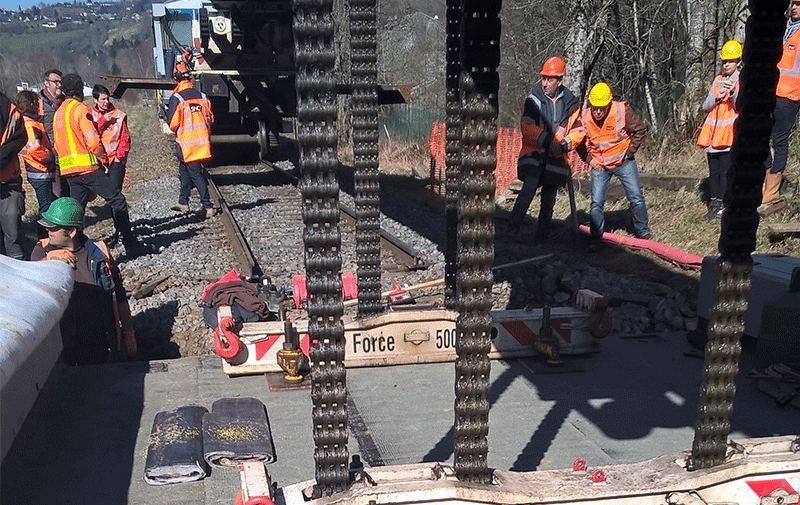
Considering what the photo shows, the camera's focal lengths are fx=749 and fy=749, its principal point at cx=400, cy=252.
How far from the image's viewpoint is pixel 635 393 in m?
5.20

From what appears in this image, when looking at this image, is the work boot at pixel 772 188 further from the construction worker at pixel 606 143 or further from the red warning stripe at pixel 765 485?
the red warning stripe at pixel 765 485

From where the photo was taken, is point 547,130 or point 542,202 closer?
point 547,130

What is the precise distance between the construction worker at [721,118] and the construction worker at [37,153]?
7655 millimetres

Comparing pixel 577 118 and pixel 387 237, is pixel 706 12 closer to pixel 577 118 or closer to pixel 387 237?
pixel 577 118

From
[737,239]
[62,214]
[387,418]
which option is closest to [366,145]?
[387,418]

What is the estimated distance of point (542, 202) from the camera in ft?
32.0

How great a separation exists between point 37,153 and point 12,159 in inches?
28.2

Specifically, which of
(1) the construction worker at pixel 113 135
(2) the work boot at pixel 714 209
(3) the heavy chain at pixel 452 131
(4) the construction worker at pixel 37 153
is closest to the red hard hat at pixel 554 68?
(2) the work boot at pixel 714 209

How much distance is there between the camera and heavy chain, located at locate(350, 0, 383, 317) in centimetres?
559

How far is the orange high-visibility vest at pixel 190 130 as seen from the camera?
1159 centimetres

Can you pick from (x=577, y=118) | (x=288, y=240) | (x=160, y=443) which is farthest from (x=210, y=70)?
(x=160, y=443)

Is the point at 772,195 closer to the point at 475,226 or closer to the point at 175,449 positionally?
the point at 475,226

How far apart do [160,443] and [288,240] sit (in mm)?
6555

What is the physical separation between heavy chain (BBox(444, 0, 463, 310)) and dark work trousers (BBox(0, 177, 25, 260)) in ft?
15.9
